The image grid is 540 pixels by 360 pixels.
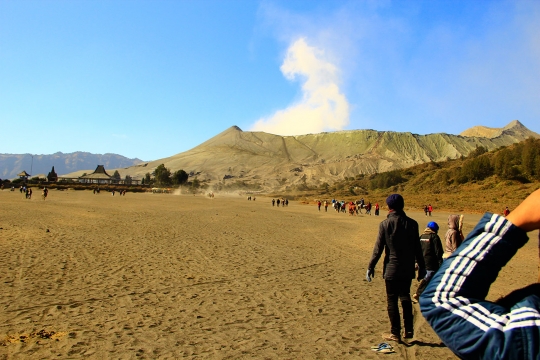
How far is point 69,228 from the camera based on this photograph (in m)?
19.1

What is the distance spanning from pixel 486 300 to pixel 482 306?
4 cm

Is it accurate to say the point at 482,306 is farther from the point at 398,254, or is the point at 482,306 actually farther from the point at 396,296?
the point at 396,296

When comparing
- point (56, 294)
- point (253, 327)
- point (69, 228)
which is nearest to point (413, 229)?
point (253, 327)

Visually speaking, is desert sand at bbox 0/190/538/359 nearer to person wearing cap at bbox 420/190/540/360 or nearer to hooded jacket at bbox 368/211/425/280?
hooded jacket at bbox 368/211/425/280

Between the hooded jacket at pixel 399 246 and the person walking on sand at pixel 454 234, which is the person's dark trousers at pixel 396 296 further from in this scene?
the person walking on sand at pixel 454 234

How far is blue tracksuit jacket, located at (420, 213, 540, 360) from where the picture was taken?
4.84 ft

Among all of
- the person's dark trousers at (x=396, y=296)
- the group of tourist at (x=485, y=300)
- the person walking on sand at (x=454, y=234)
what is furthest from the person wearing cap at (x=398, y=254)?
the group of tourist at (x=485, y=300)

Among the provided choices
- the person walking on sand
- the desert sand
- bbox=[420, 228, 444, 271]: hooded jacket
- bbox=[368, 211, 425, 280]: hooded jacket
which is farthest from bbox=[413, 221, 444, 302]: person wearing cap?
bbox=[368, 211, 425, 280]: hooded jacket

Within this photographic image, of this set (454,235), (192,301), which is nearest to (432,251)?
(454,235)

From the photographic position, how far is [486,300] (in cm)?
157

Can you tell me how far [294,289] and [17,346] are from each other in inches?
212

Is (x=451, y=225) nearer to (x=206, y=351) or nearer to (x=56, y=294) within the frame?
(x=206, y=351)

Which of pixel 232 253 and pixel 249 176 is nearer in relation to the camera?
pixel 232 253

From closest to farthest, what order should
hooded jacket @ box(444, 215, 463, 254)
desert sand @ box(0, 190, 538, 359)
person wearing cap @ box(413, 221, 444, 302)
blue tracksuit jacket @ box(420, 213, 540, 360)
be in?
blue tracksuit jacket @ box(420, 213, 540, 360) → desert sand @ box(0, 190, 538, 359) → person wearing cap @ box(413, 221, 444, 302) → hooded jacket @ box(444, 215, 463, 254)
